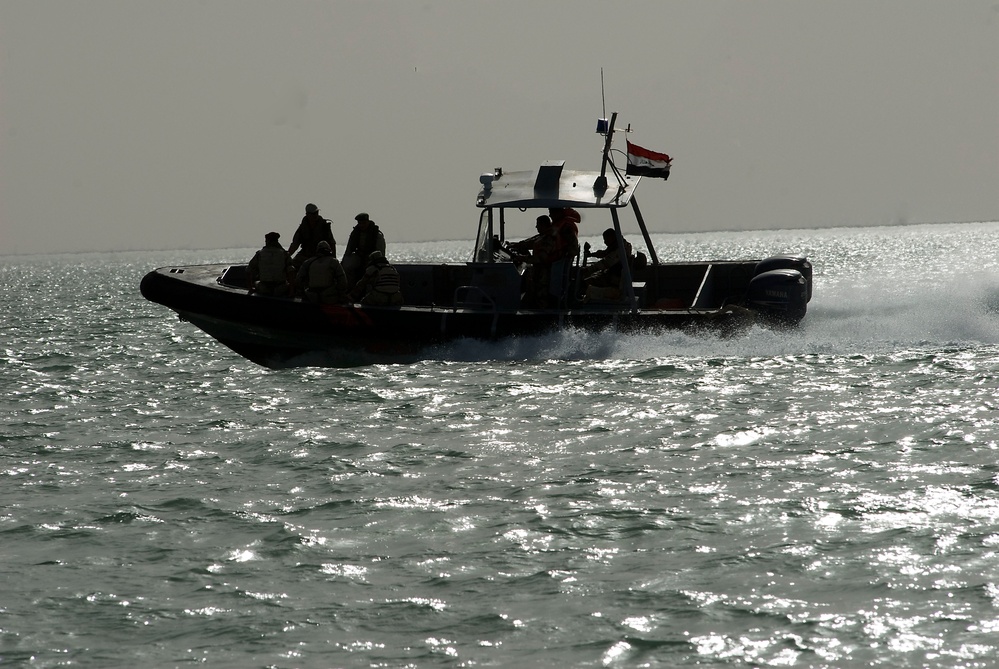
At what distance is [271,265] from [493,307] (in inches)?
101

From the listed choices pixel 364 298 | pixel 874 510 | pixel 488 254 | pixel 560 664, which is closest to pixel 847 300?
pixel 488 254

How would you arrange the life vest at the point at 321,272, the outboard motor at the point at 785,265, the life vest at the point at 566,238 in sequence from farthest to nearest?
the outboard motor at the point at 785,265, the life vest at the point at 566,238, the life vest at the point at 321,272

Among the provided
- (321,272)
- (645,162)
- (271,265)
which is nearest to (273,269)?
(271,265)

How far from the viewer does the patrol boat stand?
1256cm

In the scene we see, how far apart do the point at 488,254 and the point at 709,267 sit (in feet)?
11.0

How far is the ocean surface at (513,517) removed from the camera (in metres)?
4.86

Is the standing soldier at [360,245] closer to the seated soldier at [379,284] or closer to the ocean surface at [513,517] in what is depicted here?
the seated soldier at [379,284]

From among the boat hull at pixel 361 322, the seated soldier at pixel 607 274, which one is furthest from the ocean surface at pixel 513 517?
the seated soldier at pixel 607 274

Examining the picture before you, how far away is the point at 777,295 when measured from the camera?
13500 mm

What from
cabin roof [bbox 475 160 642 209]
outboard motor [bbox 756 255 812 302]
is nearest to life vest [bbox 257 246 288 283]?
cabin roof [bbox 475 160 642 209]

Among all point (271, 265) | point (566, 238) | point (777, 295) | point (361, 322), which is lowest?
point (361, 322)

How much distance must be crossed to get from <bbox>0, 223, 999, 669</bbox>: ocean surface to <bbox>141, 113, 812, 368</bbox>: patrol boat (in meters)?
0.28

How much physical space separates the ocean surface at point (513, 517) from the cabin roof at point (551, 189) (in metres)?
1.60

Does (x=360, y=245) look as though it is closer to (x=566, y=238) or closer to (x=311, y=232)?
(x=311, y=232)
